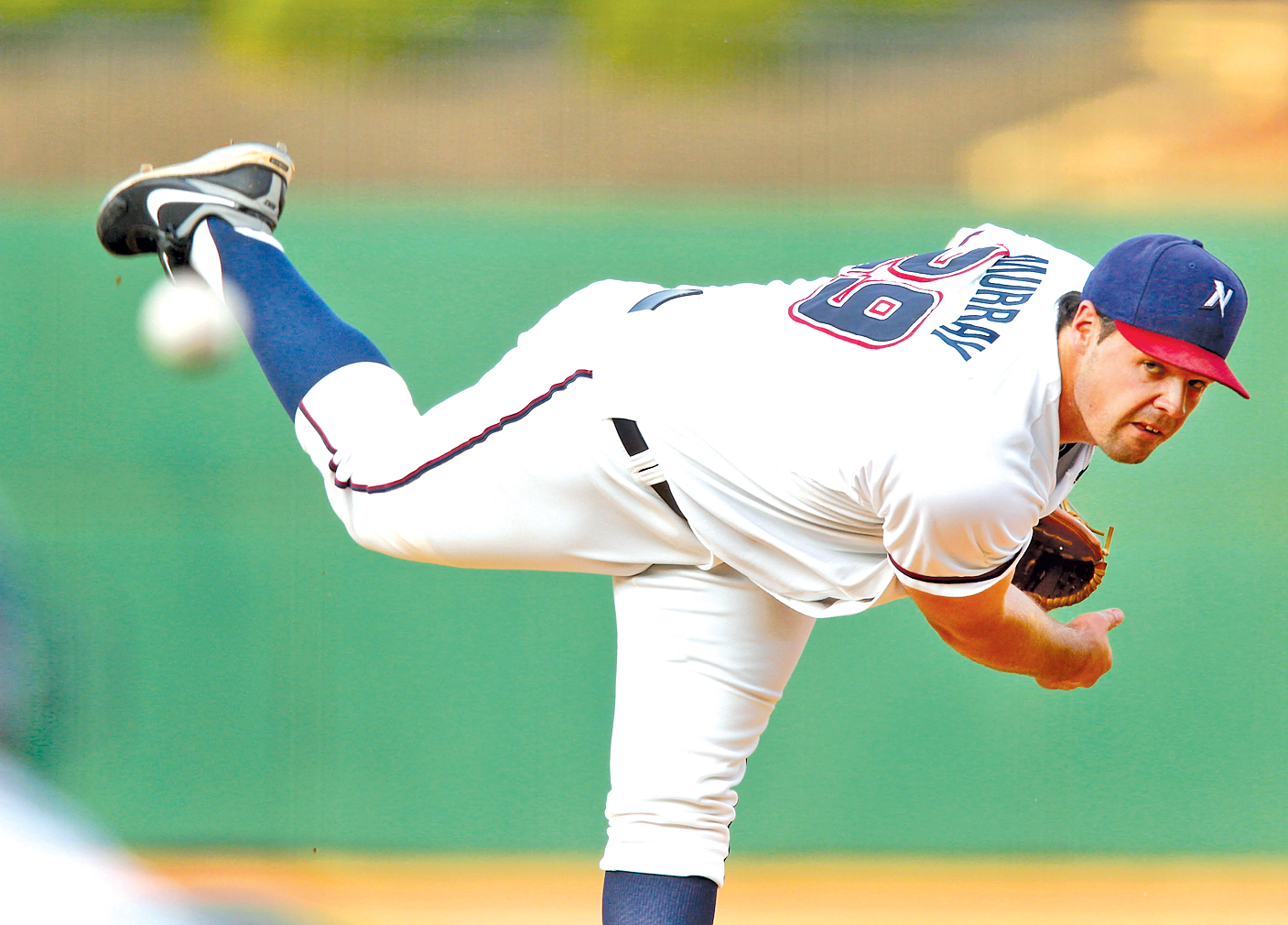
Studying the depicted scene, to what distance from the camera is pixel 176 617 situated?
2.51 meters

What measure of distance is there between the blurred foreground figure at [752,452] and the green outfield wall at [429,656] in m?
0.89

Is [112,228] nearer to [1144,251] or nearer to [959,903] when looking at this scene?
[1144,251]

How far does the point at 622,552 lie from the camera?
152cm

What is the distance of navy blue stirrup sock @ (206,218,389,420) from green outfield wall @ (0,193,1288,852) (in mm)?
792

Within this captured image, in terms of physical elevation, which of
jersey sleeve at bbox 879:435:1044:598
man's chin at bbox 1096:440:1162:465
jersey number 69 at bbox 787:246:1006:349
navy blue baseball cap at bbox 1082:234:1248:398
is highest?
navy blue baseball cap at bbox 1082:234:1248:398

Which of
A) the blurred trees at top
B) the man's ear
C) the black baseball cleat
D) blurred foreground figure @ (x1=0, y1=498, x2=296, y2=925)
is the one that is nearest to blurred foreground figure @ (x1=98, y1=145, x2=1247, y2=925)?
the man's ear

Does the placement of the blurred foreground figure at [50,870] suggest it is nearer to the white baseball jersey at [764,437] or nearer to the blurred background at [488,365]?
the white baseball jersey at [764,437]

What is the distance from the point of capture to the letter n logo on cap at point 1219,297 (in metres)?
1.21

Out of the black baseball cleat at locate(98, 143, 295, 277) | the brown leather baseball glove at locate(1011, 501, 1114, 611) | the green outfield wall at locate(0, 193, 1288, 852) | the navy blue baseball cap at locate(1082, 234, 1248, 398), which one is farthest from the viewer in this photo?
the green outfield wall at locate(0, 193, 1288, 852)

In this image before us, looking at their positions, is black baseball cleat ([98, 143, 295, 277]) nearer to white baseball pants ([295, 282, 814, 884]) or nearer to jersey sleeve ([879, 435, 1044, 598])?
white baseball pants ([295, 282, 814, 884])

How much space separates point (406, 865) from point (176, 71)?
1.61 meters

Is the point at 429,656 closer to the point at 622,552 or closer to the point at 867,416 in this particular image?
the point at 622,552

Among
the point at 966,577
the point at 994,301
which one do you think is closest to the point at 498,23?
the point at 994,301

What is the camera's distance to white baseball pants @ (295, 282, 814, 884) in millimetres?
1480
